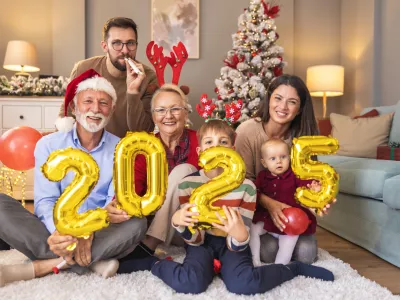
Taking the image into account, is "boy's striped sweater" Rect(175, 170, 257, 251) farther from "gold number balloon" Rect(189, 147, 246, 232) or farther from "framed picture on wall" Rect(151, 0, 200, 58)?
"framed picture on wall" Rect(151, 0, 200, 58)

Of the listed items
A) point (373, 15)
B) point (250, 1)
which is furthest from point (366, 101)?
point (250, 1)

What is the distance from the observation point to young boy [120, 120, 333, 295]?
5.06ft

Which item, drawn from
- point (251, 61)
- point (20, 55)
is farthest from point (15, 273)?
point (251, 61)

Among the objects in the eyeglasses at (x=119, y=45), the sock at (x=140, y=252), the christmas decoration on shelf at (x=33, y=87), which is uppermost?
the eyeglasses at (x=119, y=45)

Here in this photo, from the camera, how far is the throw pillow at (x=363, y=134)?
10.4ft

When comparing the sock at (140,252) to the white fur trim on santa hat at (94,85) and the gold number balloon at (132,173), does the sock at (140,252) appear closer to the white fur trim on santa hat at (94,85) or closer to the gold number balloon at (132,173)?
the gold number balloon at (132,173)

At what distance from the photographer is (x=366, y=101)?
4789mm

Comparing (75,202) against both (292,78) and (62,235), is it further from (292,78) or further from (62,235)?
(292,78)

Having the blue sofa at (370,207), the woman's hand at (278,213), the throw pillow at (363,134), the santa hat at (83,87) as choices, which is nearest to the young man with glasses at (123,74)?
the santa hat at (83,87)

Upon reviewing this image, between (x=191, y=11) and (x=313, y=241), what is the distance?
3834 millimetres

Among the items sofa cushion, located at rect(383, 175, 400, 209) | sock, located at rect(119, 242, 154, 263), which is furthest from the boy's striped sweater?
sofa cushion, located at rect(383, 175, 400, 209)

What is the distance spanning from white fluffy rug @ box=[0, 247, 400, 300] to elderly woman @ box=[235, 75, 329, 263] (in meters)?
0.28

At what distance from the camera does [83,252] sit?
165 cm

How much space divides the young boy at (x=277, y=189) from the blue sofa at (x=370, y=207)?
42cm
